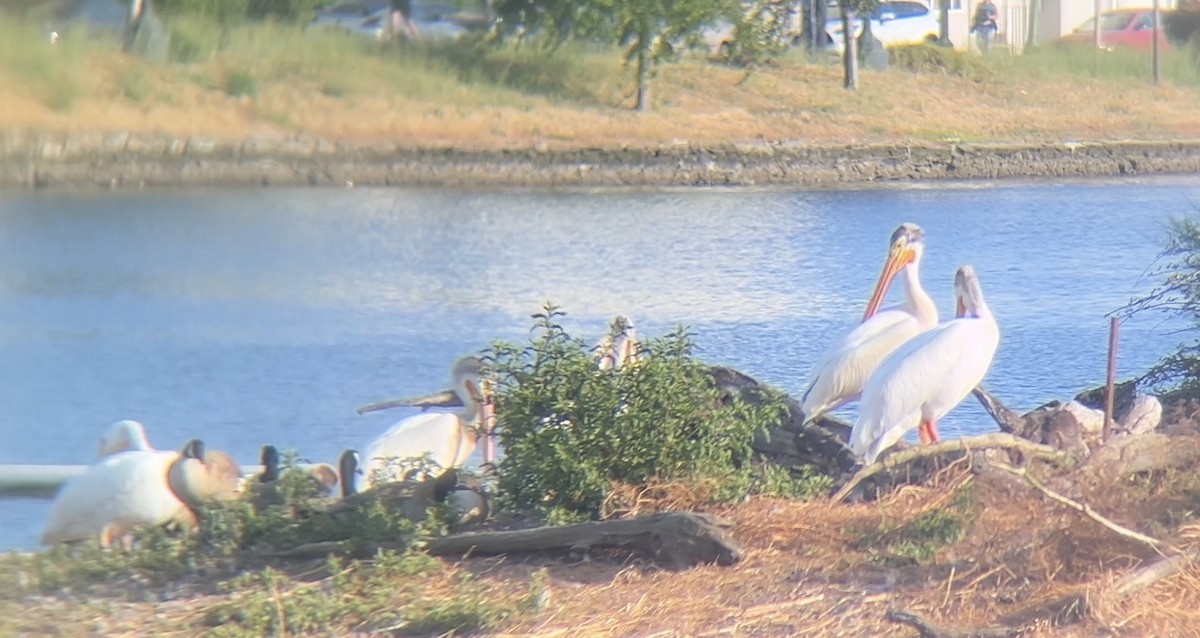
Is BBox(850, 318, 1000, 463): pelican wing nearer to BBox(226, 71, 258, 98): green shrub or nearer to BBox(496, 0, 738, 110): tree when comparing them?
Result: BBox(496, 0, 738, 110): tree

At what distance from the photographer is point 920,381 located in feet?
17.4

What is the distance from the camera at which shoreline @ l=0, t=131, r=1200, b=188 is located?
6.18 metres

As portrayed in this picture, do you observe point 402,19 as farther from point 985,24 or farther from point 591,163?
point 985,24

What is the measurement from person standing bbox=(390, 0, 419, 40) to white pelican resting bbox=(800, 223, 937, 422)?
1868 millimetres

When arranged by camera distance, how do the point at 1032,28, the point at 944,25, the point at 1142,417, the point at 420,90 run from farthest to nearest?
the point at 944,25
the point at 1032,28
the point at 420,90
the point at 1142,417

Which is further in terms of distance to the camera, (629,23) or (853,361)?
(629,23)

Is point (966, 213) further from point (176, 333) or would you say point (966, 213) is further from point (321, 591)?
point (321, 591)

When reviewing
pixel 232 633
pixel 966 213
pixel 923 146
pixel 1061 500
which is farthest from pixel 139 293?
pixel 923 146

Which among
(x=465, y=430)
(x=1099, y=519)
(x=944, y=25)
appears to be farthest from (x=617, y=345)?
(x=944, y=25)

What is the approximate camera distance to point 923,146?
23.7m

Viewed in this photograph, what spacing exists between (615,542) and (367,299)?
8299mm

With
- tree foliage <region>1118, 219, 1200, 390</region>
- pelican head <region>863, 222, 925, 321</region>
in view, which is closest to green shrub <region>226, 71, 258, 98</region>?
pelican head <region>863, 222, 925, 321</region>

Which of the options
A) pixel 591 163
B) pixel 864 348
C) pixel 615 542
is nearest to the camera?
pixel 615 542

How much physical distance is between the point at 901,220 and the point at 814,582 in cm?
1577
